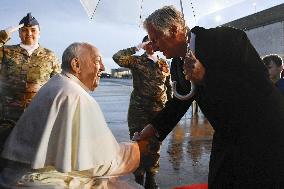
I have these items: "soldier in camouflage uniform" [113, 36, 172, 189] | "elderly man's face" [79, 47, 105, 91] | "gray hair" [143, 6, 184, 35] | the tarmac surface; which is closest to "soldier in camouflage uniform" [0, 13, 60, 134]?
"soldier in camouflage uniform" [113, 36, 172, 189]

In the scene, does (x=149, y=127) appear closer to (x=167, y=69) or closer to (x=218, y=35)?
(x=218, y=35)

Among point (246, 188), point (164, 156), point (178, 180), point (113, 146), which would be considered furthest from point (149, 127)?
point (164, 156)

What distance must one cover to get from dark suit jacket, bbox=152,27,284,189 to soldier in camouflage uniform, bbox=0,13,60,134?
12.3ft

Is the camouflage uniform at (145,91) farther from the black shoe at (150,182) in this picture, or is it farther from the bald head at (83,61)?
the bald head at (83,61)

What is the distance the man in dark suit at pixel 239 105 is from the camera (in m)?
2.39

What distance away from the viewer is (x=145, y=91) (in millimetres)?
6129

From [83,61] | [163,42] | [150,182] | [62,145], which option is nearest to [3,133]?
[62,145]

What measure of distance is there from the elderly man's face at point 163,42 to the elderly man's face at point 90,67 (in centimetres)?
43

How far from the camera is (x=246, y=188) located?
2492 mm

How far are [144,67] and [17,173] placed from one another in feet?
12.9

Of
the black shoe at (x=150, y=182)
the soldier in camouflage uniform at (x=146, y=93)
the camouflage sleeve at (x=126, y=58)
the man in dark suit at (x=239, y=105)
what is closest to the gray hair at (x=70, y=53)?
the man in dark suit at (x=239, y=105)

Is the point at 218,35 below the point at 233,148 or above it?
above

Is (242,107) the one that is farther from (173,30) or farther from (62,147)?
(62,147)

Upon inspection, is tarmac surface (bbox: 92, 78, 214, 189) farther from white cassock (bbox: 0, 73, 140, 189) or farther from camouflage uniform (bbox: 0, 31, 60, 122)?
camouflage uniform (bbox: 0, 31, 60, 122)
